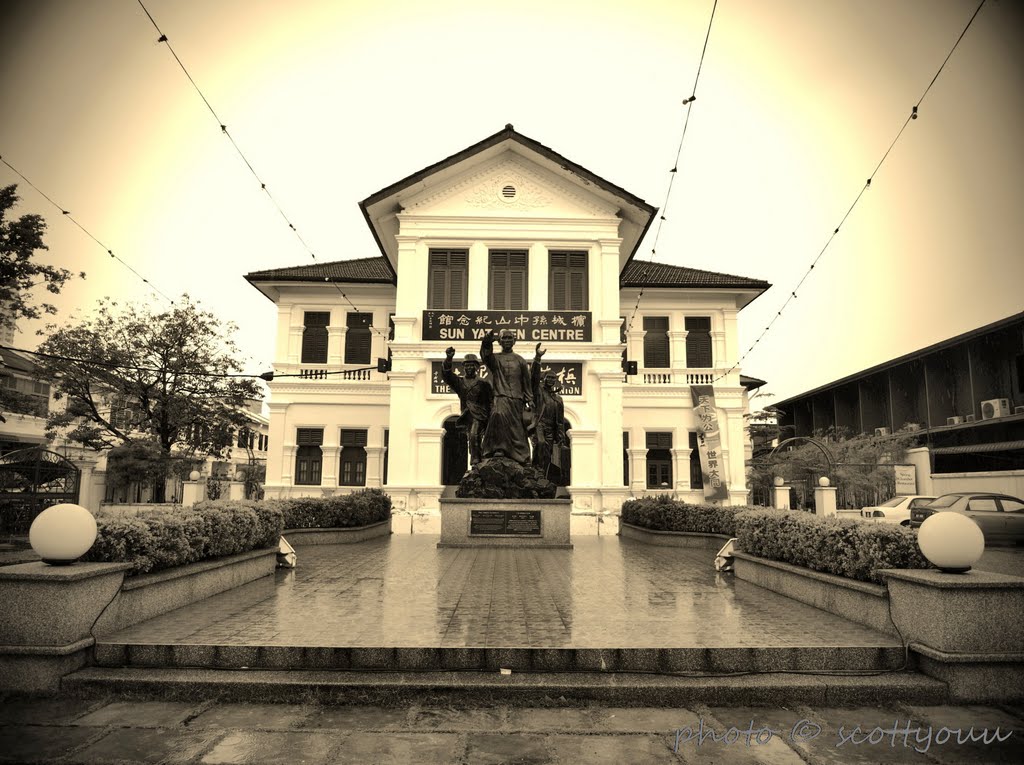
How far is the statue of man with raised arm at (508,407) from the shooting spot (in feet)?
44.0

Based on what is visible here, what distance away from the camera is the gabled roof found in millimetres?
21219

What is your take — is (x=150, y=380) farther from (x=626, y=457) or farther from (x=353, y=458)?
(x=626, y=457)

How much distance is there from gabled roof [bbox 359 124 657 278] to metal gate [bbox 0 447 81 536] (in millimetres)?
11169

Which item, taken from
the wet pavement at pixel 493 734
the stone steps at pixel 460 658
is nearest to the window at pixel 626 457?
the stone steps at pixel 460 658

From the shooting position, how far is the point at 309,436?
24516mm

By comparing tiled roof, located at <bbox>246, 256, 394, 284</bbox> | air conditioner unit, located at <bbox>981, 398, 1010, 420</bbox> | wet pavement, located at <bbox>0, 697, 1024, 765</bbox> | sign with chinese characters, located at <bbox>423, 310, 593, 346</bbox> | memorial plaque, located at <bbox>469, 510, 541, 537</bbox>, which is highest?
tiled roof, located at <bbox>246, 256, 394, 284</bbox>

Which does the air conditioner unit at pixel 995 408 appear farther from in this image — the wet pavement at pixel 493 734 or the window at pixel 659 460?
the wet pavement at pixel 493 734

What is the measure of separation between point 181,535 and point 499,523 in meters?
7.31

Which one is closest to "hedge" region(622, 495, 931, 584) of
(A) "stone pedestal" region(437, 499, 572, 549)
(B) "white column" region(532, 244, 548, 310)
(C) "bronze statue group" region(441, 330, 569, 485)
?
(A) "stone pedestal" region(437, 499, 572, 549)

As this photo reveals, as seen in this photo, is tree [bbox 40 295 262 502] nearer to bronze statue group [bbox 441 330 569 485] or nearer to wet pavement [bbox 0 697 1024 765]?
bronze statue group [bbox 441 330 569 485]

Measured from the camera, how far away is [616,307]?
21.5 m

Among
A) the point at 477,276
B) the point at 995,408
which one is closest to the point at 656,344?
the point at 477,276

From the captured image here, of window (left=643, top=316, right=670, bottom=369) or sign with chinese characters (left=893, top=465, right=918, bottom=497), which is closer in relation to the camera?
sign with chinese characters (left=893, top=465, right=918, bottom=497)

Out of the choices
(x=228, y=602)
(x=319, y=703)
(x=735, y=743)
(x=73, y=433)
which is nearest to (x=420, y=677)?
(x=319, y=703)
